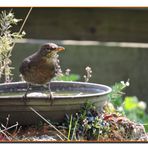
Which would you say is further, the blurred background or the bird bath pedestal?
the blurred background

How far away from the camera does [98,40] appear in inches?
136

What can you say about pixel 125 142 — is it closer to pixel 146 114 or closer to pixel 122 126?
pixel 122 126

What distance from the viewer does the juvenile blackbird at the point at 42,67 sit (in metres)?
2.61

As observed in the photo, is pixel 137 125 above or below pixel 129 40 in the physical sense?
below

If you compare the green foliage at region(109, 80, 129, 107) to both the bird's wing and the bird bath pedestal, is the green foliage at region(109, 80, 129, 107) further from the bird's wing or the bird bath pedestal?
the bird's wing

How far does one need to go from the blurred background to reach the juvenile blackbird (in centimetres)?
24

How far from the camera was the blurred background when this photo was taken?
120 inches

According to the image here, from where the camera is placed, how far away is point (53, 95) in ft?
8.71

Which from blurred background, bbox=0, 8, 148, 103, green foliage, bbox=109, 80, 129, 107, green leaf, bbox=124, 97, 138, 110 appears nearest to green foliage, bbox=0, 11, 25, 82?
blurred background, bbox=0, 8, 148, 103

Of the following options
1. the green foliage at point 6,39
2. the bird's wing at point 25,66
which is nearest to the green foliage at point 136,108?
the green foliage at point 6,39

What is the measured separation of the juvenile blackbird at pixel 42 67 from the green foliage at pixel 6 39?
0.14m

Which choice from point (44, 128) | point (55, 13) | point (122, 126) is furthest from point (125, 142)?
point (55, 13)

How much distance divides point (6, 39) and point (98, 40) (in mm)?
789

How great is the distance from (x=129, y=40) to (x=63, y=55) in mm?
279
